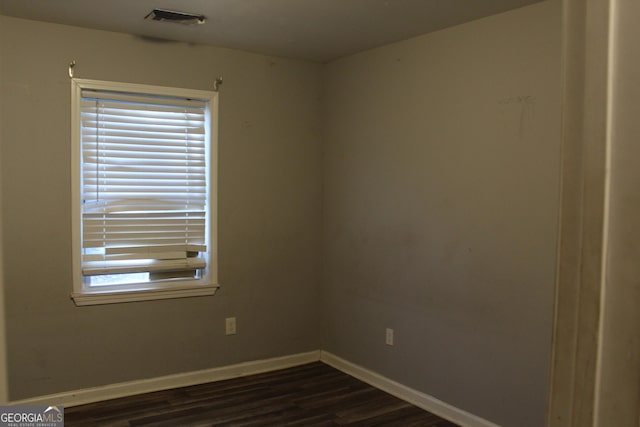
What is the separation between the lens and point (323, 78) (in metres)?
4.49

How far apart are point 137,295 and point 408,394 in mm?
1962

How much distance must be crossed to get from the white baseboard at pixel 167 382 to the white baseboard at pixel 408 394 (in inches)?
10.8

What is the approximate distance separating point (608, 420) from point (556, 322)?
91 mm

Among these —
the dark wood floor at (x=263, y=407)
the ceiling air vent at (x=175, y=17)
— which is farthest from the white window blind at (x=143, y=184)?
the dark wood floor at (x=263, y=407)

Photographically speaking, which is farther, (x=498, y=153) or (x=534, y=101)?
(x=498, y=153)

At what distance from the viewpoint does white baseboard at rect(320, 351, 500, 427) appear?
10.8 ft

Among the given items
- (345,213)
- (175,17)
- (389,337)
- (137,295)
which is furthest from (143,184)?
(389,337)

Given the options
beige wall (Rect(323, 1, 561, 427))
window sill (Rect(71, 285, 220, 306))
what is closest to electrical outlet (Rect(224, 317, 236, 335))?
window sill (Rect(71, 285, 220, 306))

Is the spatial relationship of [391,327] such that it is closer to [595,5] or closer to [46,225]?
[46,225]

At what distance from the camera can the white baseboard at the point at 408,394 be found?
10.8 feet

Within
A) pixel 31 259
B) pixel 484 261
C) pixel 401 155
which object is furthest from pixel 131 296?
pixel 484 261

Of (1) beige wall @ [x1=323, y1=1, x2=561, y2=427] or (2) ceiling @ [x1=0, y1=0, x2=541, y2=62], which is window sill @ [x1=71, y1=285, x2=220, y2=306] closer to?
(1) beige wall @ [x1=323, y1=1, x2=561, y2=427]

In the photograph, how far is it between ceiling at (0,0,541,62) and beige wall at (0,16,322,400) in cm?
22

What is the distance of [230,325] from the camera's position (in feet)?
13.5
